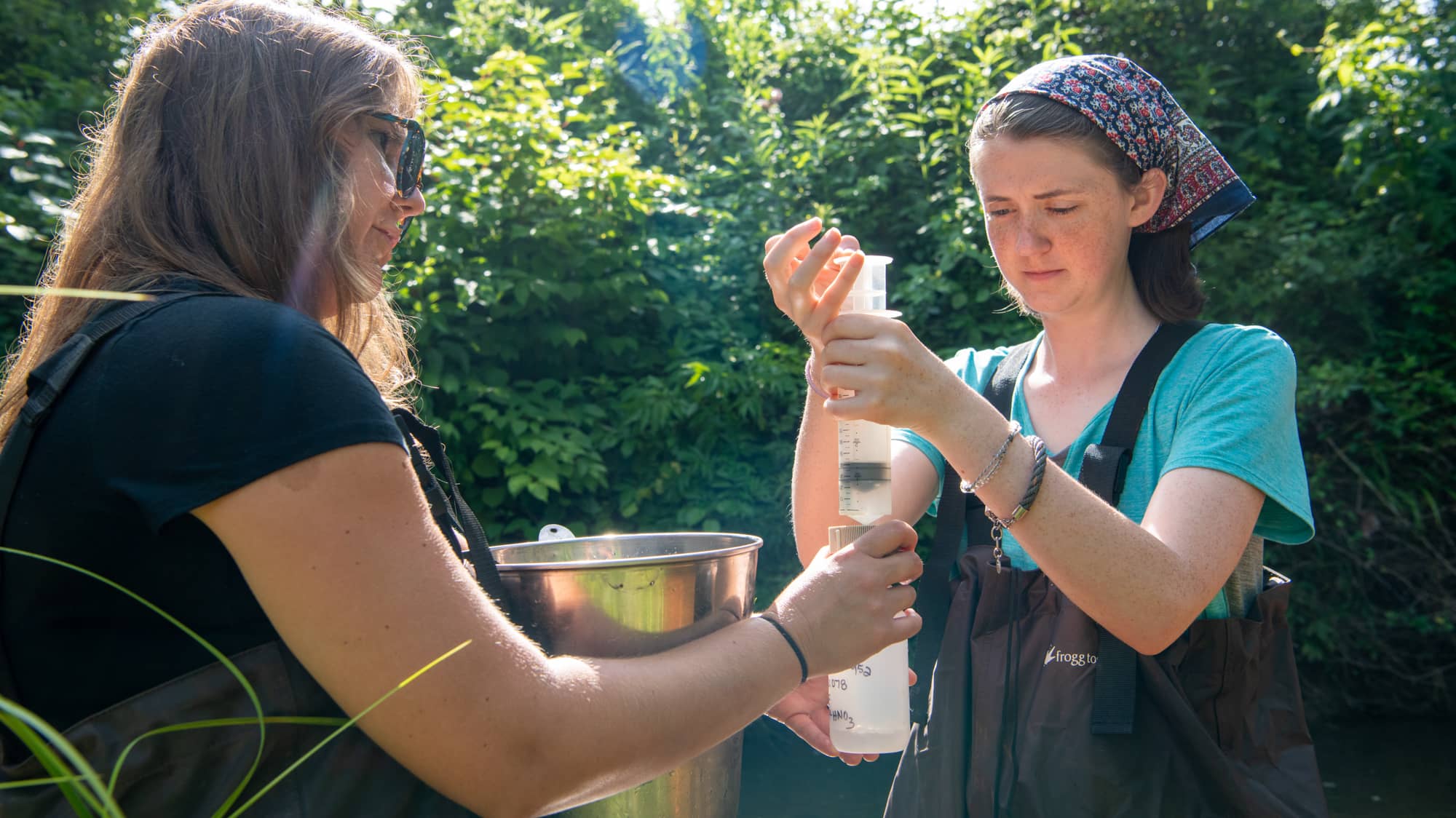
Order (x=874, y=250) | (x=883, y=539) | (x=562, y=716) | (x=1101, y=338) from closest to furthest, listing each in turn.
A: (x=562, y=716), (x=883, y=539), (x=1101, y=338), (x=874, y=250)

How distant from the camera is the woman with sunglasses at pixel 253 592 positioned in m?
1.04

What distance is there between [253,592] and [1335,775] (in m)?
4.86

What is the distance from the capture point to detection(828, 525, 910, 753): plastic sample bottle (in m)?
1.53

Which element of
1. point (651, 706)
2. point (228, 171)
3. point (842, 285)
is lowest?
point (651, 706)

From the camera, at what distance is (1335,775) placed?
4.47 meters

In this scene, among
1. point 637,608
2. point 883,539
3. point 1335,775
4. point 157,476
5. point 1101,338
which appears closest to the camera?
point 157,476

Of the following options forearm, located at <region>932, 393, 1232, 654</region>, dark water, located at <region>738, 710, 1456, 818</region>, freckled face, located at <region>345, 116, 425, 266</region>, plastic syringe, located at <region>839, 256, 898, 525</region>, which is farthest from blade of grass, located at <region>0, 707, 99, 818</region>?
dark water, located at <region>738, 710, 1456, 818</region>

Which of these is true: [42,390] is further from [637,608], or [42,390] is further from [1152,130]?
[1152,130]

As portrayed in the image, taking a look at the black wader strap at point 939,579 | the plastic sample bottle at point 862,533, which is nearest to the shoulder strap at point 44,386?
the plastic sample bottle at point 862,533

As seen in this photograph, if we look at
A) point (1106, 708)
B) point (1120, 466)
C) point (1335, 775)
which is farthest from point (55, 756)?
point (1335, 775)

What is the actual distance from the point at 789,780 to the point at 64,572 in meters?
3.94

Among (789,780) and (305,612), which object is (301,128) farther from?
(789,780)

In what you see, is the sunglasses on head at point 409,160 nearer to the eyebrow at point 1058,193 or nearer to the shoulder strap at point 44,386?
the shoulder strap at point 44,386

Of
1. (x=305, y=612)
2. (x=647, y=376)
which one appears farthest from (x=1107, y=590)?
(x=647, y=376)
